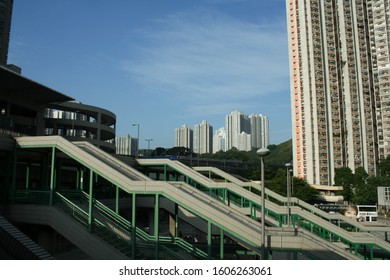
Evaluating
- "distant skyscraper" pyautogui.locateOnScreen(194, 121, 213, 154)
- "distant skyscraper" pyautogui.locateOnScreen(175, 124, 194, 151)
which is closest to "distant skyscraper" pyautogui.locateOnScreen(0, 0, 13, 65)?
"distant skyscraper" pyautogui.locateOnScreen(175, 124, 194, 151)

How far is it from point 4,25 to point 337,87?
98.2 metres

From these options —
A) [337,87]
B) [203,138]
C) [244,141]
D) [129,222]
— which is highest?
[337,87]

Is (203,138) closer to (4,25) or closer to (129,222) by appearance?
(4,25)

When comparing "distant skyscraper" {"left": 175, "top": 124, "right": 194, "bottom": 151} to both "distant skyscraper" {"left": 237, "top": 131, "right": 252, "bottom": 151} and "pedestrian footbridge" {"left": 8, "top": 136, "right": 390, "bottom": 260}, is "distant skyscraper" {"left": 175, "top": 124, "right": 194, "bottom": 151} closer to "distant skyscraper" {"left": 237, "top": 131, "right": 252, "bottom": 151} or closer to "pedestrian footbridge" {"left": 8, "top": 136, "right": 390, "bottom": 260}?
"distant skyscraper" {"left": 237, "top": 131, "right": 252, "bottom": 151}

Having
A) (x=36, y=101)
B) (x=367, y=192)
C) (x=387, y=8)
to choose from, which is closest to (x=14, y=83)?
(x=36, y=101)

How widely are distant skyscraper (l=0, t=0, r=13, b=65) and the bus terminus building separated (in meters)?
82.7

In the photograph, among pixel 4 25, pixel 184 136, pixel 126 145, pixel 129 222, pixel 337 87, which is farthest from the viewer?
pixel 184 136

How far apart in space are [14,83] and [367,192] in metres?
68.4

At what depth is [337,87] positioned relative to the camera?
99.3 m

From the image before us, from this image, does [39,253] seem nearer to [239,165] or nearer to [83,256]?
[83,256]

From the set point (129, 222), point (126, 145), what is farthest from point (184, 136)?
point (129, 222)

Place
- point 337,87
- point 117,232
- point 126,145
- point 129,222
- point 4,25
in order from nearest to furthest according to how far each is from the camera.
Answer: point 117,232
point 129,222
point 4,25
point 337,87
point 126,145

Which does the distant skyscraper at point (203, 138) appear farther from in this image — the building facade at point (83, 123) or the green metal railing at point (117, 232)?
the green metal railing at point (117, 232)
